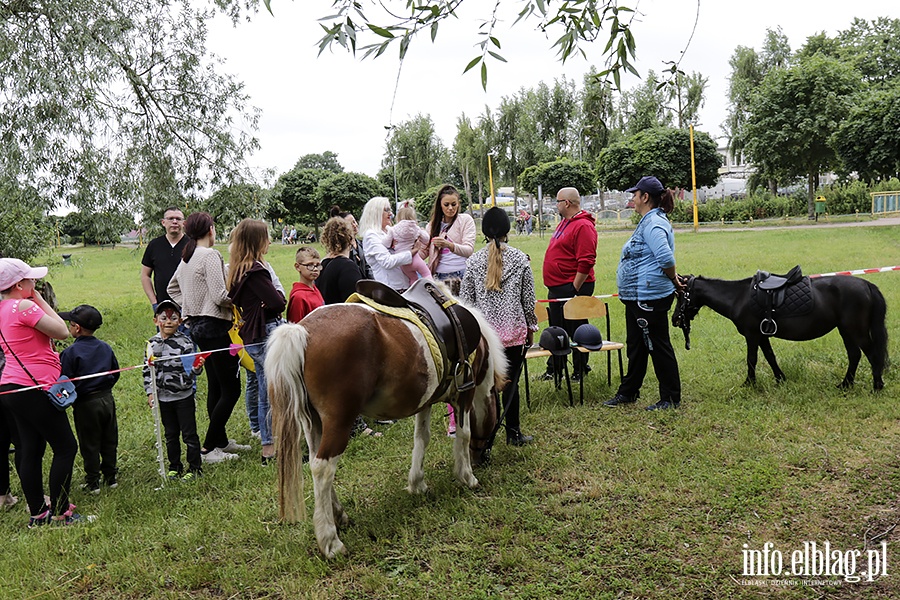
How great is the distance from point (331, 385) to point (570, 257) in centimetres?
382

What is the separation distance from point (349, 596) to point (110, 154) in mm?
9800

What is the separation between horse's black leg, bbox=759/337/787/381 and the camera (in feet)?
20.3

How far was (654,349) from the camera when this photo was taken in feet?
19.0

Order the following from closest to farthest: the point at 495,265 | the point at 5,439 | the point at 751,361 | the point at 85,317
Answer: the point at 85,317 < the point at 5,439 < the point at 495,265 < the point at 751,361

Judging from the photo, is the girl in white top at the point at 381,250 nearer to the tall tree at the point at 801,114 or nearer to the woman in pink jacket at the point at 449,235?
the woman in pink jacket at the point at 449,235

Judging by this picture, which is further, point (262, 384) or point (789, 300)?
point (789, 300)

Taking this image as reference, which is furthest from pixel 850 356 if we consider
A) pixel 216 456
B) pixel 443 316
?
pixel 216 456

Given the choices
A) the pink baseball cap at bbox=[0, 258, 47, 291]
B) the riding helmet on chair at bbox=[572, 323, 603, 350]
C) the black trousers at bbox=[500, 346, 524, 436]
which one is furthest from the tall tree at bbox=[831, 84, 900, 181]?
the pink baseball cap at bbox=[0, 258, 47, 291]

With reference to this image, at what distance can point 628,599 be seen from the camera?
10.2ft

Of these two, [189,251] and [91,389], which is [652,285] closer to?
[189,251]

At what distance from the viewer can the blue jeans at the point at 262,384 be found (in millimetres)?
5039

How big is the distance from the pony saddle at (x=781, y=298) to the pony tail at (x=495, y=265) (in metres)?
2.74

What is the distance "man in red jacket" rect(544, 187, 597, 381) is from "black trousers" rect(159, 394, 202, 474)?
3.54 metres

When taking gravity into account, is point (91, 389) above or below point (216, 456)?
above
